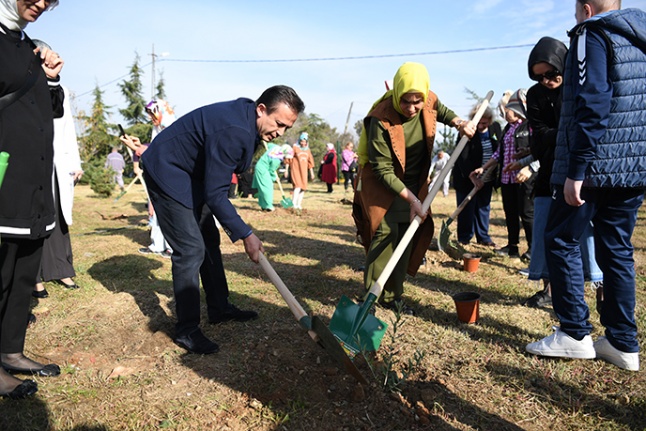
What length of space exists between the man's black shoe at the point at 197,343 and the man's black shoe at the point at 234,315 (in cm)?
41

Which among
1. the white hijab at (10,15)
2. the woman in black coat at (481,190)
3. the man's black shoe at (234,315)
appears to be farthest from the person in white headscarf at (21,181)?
the woman in black coat at (481,190)

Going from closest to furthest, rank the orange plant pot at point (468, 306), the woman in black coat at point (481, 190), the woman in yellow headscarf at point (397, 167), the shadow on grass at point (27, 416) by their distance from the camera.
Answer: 1. the shadow on grass at point (27, 416)
2. the woman in yellow headscarf at point (397, 167)
3. the orange plant pot at point (468, 306)
4. the woman in black coat at point (481, 190)

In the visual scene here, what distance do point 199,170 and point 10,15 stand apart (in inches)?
47.9

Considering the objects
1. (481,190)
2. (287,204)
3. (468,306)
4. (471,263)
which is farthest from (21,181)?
(287,204)

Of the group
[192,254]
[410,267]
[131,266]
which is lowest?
[131,266]

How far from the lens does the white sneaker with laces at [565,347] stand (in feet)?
8.92

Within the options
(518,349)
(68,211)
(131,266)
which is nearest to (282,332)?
(518,349)

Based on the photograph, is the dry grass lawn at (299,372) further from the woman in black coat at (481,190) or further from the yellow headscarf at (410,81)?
the woman in black coat at (481,190)

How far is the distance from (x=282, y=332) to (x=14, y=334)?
1.62 metres

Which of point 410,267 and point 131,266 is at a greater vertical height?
Result: point 410,267

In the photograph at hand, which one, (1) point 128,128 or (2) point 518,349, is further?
(1) point 128,128

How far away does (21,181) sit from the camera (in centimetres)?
236

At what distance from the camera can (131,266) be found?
505 centimetres

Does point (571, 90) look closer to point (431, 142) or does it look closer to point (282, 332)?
point (431, 142)
